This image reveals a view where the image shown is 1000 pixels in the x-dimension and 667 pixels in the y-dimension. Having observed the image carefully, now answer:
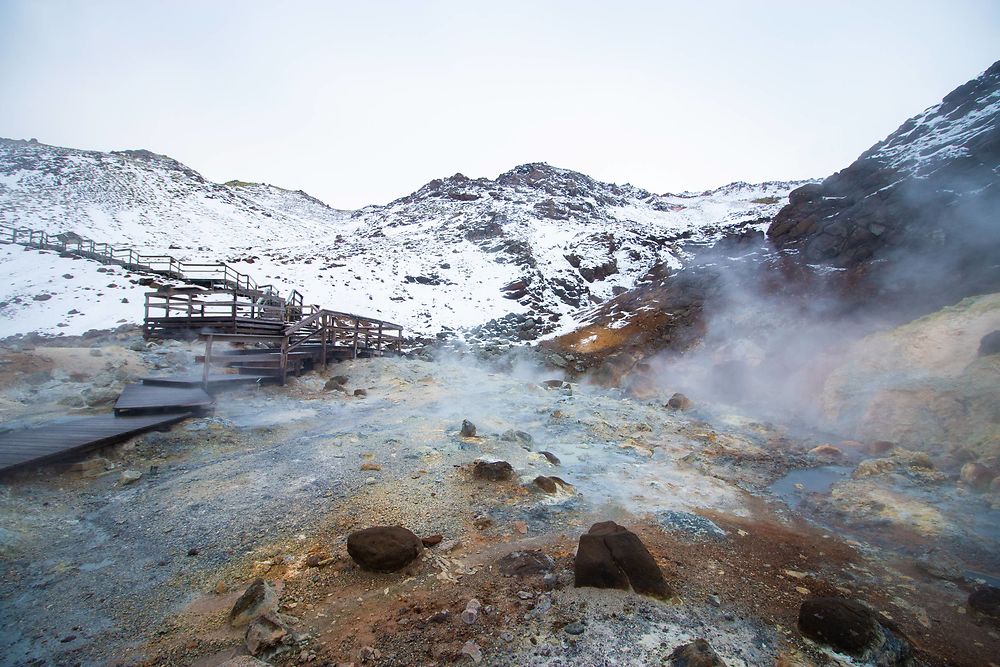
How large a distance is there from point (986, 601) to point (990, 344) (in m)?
8.04

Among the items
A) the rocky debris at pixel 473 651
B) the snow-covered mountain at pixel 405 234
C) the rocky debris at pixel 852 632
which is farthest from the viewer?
the snow-covered mountain at pixel 405 234

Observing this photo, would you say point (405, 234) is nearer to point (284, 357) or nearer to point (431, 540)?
point (284, 357)

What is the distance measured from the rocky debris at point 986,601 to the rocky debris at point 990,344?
25.2 feet

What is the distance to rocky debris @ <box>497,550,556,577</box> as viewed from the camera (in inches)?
142

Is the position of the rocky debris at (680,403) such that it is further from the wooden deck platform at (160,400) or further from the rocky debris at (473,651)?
the wooden deck platform at (160,400)

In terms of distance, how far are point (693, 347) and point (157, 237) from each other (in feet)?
126

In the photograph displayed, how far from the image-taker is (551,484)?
5484 mm

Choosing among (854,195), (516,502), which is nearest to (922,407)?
(516,502)

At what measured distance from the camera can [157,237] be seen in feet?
105

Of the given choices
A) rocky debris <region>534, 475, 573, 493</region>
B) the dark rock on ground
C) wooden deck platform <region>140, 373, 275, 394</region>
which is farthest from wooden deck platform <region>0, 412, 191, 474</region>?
the dark rock on ground

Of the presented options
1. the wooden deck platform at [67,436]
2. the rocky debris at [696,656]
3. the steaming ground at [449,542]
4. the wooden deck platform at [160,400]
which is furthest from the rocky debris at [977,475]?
the wooden deck platform at [160,400]

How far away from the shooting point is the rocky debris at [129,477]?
532 cm

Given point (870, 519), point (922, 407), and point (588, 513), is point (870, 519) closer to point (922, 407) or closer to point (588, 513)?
point (588, 513)

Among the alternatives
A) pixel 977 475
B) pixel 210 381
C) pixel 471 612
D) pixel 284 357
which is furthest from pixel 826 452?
pixel 210 381
